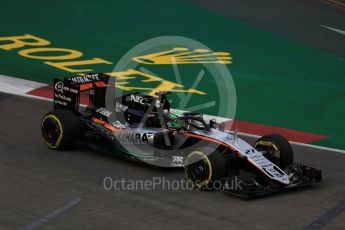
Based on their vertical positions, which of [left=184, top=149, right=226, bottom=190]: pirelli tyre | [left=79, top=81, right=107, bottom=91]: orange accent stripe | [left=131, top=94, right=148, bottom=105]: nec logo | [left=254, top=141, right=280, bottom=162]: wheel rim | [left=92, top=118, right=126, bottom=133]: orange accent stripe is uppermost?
[left=79, top=81, right=107, bottom=91]: orange accent stripe

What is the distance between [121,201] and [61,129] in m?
2.92

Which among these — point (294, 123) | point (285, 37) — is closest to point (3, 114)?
point (294, 123)

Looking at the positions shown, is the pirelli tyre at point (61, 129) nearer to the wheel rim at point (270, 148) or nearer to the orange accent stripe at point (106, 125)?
the orange accent stripe at point (106, 125)

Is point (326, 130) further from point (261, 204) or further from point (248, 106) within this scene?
point (261, 204)

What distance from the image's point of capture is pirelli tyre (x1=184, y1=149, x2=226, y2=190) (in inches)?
584

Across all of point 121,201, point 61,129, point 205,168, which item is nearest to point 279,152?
point 205,168

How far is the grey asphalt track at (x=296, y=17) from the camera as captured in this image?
28.7 meters

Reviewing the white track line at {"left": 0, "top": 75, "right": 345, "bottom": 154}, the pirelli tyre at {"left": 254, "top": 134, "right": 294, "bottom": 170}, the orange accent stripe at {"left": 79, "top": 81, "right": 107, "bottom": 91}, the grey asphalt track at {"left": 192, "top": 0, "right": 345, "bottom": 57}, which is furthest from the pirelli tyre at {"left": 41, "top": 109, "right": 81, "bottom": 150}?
the grey asphalt track at {"left": 192, "top": 0, "right": 345, "bottom": 57}

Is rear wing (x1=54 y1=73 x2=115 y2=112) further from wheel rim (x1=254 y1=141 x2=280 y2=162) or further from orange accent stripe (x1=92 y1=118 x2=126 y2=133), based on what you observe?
wheel rim (x1=254 y1=141 x2=280 y2=162)

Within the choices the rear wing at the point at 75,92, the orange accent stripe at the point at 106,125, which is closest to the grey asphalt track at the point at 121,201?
the orange accent stripe at the point at 106,125

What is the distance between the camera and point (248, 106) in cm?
2147

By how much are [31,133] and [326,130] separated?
22.7 feet

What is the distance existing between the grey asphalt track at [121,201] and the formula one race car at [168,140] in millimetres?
272

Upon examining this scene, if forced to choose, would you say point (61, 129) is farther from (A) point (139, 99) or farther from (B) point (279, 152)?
(B) point (279, 152)
